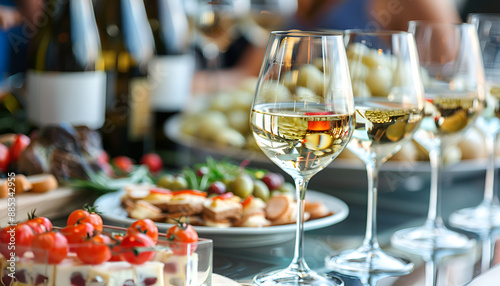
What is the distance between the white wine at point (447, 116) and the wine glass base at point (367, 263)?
19 cm

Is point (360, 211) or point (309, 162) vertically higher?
point (309, 162)

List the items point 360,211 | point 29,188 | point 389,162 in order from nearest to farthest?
point 29,188
point 360,211
point 389,162

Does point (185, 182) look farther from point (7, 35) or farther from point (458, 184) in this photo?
point (7, 35)

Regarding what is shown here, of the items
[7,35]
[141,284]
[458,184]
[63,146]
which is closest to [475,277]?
[141,284]

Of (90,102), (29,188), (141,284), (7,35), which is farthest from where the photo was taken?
(7,35)

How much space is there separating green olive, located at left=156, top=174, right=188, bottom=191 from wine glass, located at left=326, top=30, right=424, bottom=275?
0.97 ft

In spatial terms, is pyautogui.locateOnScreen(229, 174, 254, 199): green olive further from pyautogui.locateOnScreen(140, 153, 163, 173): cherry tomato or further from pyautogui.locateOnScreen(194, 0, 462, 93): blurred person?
pyautogui.locateOnScreen(194, 0, 462, 93): blurred person

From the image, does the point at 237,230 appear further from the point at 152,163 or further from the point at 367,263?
the point at 152,163

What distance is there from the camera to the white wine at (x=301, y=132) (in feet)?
2.02

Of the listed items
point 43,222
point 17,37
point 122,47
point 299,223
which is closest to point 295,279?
point 299,223

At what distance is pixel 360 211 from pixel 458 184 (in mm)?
296

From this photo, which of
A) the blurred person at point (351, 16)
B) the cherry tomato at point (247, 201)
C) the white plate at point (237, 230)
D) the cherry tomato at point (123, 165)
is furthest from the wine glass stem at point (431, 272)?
the blurred person at point (351, 16)

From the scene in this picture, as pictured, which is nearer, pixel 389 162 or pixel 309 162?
pixel 309 162

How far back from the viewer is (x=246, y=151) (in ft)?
3.97
